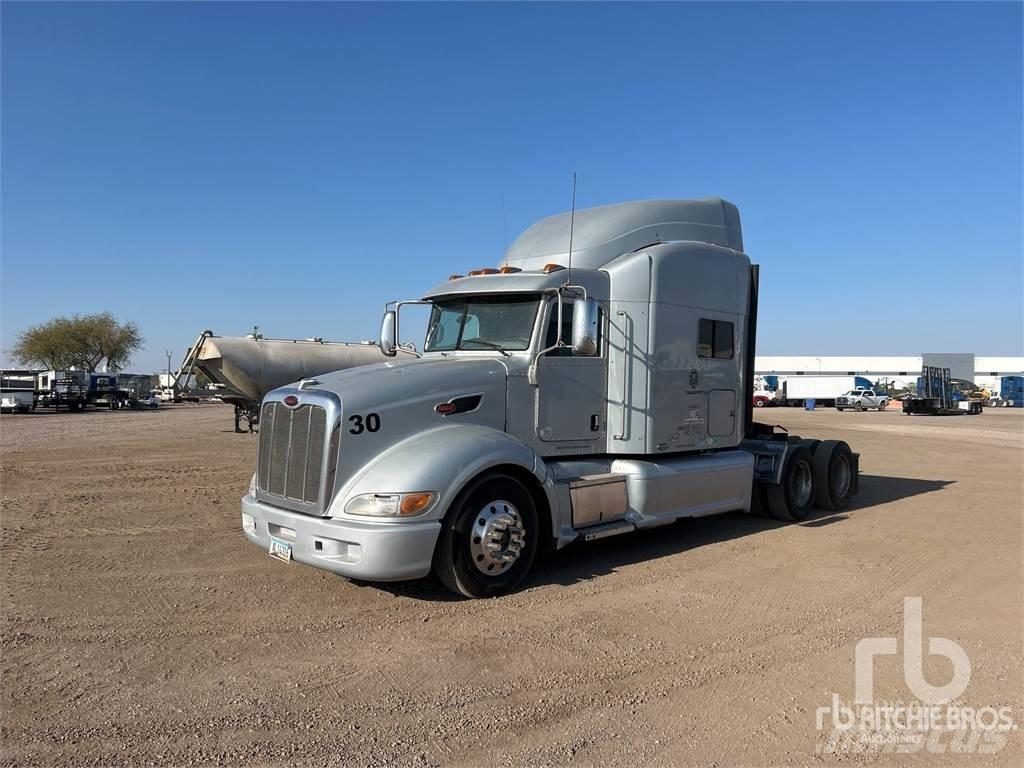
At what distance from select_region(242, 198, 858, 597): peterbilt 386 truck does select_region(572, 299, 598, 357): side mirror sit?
3cm

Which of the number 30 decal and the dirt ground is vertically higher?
the number 30 decal

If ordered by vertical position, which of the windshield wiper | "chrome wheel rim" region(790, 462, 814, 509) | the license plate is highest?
the windshield wiper

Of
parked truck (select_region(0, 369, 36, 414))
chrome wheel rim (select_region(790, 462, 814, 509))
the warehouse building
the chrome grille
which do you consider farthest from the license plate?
the warehouse building

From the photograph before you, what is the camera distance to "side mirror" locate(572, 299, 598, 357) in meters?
6.89

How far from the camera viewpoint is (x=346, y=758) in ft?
11.9

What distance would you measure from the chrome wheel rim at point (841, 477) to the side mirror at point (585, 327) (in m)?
5.53

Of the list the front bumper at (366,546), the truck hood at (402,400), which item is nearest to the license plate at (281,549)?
the front bumper at (366,546)

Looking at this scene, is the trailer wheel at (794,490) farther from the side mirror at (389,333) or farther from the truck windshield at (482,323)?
the side mirror at (389,333)

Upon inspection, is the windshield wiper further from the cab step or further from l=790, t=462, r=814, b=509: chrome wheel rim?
l=790, t=462, r=814, b=509: chrome wheel rim

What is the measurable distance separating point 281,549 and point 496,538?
1771mm

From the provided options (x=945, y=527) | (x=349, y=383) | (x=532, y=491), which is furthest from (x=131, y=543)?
(x=945, y=527)

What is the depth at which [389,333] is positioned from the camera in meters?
8.14

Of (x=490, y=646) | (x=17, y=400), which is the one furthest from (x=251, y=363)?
(x=17, y=400)

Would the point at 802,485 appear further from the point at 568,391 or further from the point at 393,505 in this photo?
the point at 393,505
